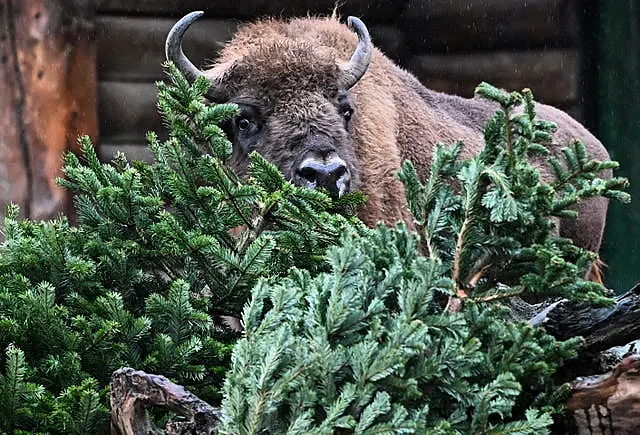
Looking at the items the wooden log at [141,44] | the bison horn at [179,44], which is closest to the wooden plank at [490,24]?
the wooden log at [141,44]

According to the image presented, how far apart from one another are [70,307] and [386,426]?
47.7 inches

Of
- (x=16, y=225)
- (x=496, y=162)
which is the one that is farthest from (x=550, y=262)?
(x=16, y=225)

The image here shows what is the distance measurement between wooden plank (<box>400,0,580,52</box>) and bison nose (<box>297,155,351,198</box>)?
5412 mm

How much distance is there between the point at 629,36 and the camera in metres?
9.41

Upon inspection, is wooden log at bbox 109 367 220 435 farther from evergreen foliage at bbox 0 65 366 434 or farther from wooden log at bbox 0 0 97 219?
wooden log at bbox 0 0 97 219

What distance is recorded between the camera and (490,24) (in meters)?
9.90

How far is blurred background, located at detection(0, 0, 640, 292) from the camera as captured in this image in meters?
7.77

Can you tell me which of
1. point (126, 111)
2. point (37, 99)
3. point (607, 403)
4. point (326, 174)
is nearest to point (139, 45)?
point (126, 111)

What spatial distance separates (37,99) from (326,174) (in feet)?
12.1

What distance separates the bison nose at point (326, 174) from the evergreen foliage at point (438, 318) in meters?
2.01

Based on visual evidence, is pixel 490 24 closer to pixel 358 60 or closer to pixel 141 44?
pixel 141 44

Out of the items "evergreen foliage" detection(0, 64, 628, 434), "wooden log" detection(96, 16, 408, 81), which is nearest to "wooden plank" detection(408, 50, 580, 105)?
"wooden log" detection(96, 16, 408, 81)

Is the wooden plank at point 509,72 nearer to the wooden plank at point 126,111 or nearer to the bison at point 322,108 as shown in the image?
the wooden plank at point 126,111

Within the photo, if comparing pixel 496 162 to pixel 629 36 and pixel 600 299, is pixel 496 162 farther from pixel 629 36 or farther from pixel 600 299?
pixel 629 36
